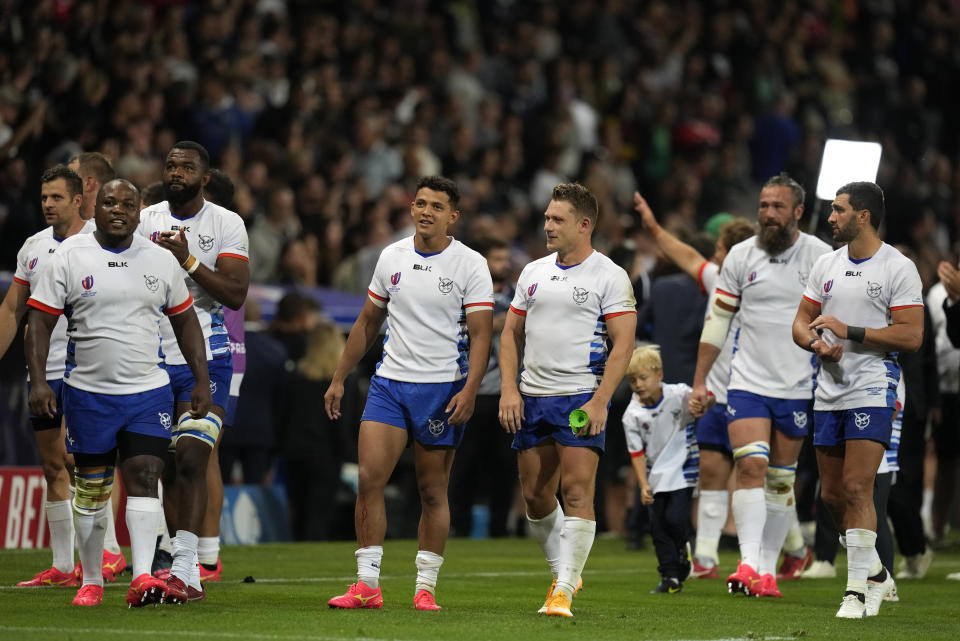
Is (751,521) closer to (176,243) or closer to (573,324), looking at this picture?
(573,324)

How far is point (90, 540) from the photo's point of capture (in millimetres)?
8688

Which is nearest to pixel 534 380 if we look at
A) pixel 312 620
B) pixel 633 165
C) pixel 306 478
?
pixel 312 620

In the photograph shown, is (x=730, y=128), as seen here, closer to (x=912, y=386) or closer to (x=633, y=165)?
(x=633, y=165)

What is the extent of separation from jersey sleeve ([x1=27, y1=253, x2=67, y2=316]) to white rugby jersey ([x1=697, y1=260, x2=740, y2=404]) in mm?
4753

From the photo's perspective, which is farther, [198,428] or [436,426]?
[198,428]

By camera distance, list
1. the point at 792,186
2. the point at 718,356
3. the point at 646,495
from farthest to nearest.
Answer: the point at 718,356 < the point at 646,495 < the point at 792,186

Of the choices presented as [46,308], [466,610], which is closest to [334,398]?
[466,610]

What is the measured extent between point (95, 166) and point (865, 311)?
4.93 metres

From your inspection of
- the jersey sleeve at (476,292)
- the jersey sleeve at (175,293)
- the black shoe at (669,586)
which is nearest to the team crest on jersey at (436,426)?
the jersey sleeve at (476,292)

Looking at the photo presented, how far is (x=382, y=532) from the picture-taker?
29.5 ft

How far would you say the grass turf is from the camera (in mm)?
7941

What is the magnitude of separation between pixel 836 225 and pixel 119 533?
695cm

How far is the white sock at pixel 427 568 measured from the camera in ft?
29.9

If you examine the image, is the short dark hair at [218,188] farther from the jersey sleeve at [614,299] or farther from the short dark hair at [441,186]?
the jersey sleeve at [614,299]
